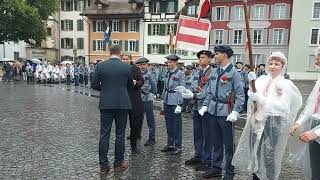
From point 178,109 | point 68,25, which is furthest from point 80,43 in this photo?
point 178,109

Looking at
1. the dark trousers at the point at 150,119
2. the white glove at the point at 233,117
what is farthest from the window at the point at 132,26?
the white glove at the point at 233,117

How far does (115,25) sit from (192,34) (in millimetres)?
46695

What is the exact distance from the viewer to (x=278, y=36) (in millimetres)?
46750

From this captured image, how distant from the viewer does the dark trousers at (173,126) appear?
749 cm

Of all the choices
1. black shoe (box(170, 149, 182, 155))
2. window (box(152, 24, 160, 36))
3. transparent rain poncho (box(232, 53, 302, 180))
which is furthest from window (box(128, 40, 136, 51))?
transparent rain poncho (box(232, 53, 302, 180))

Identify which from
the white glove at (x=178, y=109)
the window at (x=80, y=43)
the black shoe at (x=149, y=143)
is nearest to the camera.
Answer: the white glove at (x=178, y=109)

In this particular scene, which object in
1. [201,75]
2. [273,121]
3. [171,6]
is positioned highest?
[171,6]

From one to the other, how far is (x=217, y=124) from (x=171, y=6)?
46687 mm

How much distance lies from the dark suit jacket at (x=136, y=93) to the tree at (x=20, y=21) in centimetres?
3195

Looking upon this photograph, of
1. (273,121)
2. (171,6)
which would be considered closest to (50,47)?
(171,6)

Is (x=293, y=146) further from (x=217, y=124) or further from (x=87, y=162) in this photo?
(x=87, y=162)

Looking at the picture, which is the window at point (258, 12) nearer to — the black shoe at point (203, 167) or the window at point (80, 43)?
the window at point (80, 43)

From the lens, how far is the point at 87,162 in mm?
6746

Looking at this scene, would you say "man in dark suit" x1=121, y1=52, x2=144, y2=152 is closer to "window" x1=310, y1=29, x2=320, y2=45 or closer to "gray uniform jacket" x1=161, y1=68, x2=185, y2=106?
"gray uniform jacket" x1=161, y1=68, x2=185, y2=106
